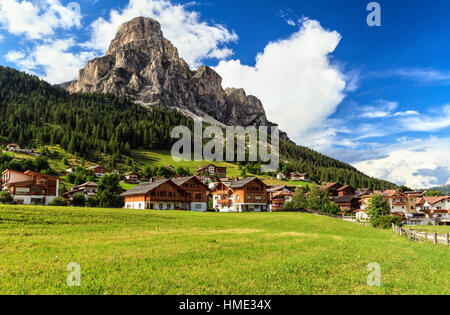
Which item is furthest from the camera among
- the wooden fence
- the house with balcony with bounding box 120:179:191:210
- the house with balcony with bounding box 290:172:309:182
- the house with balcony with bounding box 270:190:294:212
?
the house with balcony with bounding box 290:172:309:182

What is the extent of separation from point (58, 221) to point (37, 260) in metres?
16.2

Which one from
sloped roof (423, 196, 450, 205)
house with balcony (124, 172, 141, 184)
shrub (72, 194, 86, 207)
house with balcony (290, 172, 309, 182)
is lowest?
sloped roof (423, 196, 450, 205)

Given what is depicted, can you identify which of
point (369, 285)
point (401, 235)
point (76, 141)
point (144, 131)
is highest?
point (144, 131)

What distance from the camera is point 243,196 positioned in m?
88.0

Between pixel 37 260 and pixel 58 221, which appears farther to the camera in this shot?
pixel 58 221

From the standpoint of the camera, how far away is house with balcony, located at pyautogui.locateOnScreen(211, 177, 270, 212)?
88688 millimetres

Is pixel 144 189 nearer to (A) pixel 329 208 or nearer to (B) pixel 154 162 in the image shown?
(A) pixel 329 208

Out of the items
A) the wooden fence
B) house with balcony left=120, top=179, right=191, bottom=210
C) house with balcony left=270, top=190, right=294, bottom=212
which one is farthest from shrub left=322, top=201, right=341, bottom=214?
the wooden fence

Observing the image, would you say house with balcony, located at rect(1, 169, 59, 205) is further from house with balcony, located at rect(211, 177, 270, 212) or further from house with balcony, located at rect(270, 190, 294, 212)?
house with balcony, located at rect(270, 190, 294, 212)

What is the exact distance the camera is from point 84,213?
36094 millimetres

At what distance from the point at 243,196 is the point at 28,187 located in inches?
2232

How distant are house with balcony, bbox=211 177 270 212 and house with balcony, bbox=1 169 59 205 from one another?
46.8 metres

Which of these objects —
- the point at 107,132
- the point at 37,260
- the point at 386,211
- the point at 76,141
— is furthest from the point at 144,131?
the point at 37,260
